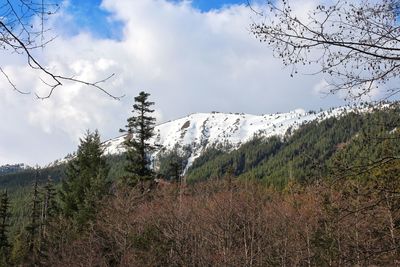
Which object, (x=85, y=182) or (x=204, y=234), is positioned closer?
(x=204, y=234)

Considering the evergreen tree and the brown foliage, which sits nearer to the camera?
the brown foliage

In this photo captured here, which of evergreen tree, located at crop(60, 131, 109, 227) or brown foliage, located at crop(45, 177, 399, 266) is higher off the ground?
evergreen tree, located at crop(60, 131, 109, 227)

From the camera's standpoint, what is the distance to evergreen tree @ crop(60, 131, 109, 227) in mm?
28641

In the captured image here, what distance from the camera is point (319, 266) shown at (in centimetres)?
2281

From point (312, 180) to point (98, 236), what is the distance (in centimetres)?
2008

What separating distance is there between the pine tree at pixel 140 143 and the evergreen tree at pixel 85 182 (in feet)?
6.93

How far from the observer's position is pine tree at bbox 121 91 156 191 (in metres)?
30.2

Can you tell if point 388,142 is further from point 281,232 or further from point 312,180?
point 281,232

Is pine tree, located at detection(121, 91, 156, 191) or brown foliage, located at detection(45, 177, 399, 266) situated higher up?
pine tree, located at detection(121, 91, 156, 191)

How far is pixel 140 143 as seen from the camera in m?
31.0

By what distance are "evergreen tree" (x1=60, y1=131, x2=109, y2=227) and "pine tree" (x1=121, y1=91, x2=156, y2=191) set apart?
2.11m

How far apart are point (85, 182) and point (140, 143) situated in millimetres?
5360

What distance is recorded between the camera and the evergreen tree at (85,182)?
28.6 meters

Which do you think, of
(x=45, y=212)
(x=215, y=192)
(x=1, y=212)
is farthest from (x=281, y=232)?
(x=1, y=212)
